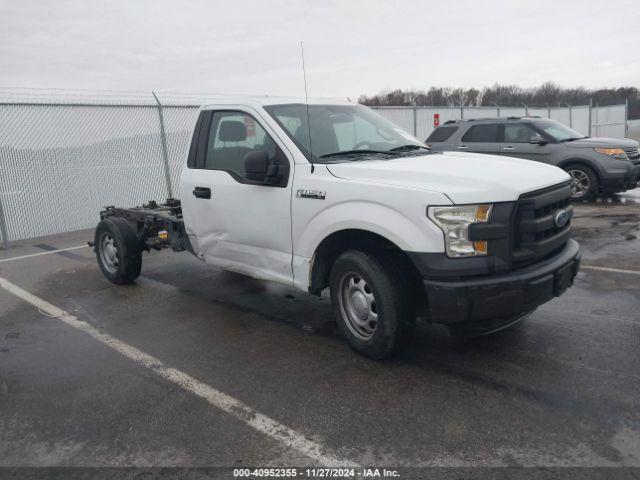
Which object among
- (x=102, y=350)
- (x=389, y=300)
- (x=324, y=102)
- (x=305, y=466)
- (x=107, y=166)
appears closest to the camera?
(x=305, y=466)

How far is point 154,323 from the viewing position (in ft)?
17.5

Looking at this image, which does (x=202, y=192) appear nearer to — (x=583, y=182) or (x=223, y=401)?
(x=223, y=401)

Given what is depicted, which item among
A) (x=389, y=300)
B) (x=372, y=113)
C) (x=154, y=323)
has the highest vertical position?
(x=372, y=113)

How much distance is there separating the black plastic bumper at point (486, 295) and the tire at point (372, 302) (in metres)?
0.29

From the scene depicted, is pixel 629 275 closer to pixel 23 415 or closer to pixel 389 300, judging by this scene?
pixel 389 300

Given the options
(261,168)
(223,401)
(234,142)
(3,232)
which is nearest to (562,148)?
(234,142)

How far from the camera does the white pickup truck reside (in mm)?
3564

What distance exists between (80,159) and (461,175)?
9.63 metres

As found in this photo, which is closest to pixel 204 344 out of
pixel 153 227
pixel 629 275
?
pixel 153 227

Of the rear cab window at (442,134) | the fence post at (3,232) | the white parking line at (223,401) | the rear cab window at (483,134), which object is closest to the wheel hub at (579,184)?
the rear cab window at (483,134)

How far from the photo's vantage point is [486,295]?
11.5 ft

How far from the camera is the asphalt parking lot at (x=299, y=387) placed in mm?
3061

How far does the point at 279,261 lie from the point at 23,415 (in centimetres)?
220

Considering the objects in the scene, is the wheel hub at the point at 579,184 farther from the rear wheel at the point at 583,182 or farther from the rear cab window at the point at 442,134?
the rear cab window at the point at 442,134
